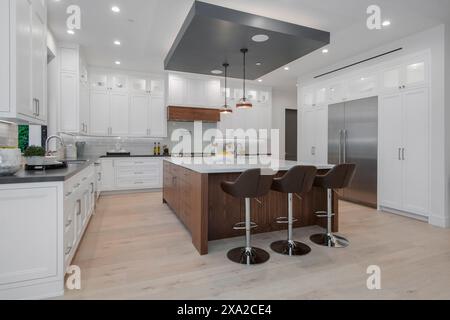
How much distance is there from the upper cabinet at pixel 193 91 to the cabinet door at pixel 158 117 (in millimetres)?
405

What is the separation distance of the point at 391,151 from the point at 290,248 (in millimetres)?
2786

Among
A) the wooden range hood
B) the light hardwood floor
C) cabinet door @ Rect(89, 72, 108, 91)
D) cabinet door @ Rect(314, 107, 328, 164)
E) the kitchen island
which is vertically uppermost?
cabinet door @ Rect(89, 72, 108, 91)

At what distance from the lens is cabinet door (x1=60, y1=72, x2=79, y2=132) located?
4.19 meters

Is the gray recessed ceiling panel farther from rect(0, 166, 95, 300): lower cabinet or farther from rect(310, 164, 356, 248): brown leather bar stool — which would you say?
rect(0, 166, 95, 300): lower cabinet

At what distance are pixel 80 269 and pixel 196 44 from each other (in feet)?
9.57

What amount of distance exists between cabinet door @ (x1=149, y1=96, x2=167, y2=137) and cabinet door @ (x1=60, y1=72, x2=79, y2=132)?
189 cm

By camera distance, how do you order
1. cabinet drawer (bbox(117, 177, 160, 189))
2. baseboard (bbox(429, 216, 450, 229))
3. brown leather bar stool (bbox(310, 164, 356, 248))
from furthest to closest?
cabinet drawer (bbox(117, 177, 160, 189)), baseboard (bbox(429, 216, 450, 229)), brown leather bar stool (bbox(310, 164, 356, 248))

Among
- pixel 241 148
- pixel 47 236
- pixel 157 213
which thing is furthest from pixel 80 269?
pixel 241 148

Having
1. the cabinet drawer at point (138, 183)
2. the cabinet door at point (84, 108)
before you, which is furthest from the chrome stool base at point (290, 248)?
the cabinet door at point (84, 108)

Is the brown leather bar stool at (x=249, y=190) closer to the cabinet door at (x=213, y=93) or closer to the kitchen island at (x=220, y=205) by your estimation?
the kitchen island at (x=220, y=205)

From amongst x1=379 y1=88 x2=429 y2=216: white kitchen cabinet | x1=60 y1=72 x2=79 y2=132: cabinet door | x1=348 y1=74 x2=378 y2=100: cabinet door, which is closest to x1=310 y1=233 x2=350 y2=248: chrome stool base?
x1=379 y1=88 x2=429 y2=216: white kitchen cabinet

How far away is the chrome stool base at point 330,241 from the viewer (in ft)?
8.84
